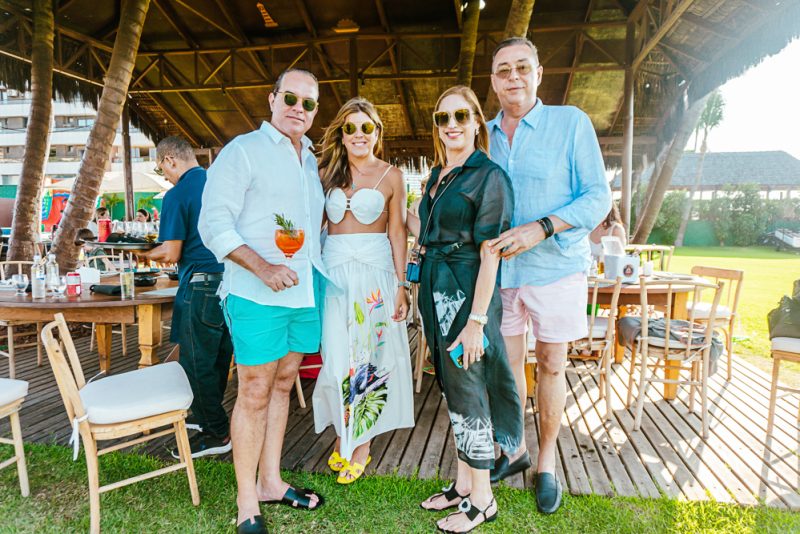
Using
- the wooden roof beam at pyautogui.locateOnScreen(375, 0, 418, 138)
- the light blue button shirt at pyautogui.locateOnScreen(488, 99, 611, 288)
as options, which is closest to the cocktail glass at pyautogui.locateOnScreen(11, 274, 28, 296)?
the light blue button shirt at pyautogui.locateOnScreen(488, 99, 611, 288)

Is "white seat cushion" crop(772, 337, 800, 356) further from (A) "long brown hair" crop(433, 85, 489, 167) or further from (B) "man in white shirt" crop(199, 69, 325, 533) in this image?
(B) "man in white shirt" crop(199, 69, 325, 533)

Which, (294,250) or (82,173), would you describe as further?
(82,173)

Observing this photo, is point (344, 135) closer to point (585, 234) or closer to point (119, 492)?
point (585, 234)

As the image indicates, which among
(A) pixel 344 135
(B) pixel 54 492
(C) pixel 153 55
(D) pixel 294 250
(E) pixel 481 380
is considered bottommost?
(B) pixel 54 492

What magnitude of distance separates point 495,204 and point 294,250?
2.90ft

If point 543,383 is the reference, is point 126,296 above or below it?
above

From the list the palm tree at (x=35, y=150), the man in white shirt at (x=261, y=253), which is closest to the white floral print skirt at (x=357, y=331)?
the man in white shirt at (x=261, y=253)

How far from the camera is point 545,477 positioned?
→ 7.98 feet

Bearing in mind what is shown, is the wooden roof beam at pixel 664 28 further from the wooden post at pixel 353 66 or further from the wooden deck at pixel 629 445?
the wooden post at pixel 353 66

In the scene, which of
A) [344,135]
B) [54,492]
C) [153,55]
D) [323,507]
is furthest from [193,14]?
[323,507]

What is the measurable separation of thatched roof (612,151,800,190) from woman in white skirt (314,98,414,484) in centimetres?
3316

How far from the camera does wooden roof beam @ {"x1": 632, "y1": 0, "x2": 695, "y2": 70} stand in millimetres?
5801

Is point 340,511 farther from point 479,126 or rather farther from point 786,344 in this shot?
point 786,344

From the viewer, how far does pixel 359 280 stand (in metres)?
2.48
